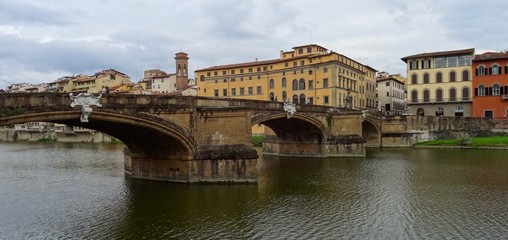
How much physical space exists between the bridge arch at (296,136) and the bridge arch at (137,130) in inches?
578

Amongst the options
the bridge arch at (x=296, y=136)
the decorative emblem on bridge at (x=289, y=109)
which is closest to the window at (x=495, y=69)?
the bridge arch at (x=296, y=136)

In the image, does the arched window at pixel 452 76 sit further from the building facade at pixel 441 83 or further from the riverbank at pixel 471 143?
the riverbank at pixel 471 143

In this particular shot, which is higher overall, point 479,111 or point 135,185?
point 479,111

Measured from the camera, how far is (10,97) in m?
19.2

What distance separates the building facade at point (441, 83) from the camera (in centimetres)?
6419

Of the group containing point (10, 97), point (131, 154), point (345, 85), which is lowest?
point (131, 154)

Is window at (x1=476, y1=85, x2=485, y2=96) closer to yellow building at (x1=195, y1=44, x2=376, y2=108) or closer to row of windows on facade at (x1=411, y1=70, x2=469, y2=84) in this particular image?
row of windows on facade at (x1=411, y1=70, x2=469, y2=84)

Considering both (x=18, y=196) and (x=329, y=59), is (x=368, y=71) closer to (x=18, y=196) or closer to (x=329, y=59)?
(x=329, y=59)

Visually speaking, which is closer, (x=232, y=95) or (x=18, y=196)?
(x=18, y=196)

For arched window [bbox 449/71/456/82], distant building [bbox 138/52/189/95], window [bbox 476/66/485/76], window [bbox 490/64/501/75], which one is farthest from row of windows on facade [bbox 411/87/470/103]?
distant building [bbox 138/52/189/95]

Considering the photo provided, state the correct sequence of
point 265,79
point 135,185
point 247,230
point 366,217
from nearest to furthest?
point 247,230, point 366,217, point 135,185, point 265,79

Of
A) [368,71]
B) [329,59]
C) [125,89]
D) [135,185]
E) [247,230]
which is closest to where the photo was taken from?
[247,230]

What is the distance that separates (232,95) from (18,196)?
179ft

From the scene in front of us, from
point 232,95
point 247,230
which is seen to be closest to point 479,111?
point 232,95
